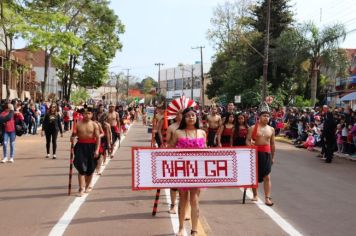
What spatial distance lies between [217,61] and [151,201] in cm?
5763

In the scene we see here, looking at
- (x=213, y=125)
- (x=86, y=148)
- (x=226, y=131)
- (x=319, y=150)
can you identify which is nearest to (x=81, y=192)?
(x=86, y=148)

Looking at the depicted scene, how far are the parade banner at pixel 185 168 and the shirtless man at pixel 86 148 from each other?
3030 mm

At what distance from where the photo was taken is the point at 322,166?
17.7 meters

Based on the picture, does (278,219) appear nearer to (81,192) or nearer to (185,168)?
(185,168)

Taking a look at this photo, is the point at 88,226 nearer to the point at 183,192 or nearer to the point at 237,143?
the point at 183,192

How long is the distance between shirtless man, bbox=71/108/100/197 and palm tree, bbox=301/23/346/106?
3263 cm

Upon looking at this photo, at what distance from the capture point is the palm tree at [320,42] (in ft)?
132

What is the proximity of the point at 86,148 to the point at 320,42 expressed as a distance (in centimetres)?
3366

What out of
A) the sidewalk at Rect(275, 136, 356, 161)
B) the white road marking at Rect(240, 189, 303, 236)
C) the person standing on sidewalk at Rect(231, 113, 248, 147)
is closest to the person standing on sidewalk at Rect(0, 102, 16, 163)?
the person standing on sidewalk at Rect(231, 113, 248, 147)

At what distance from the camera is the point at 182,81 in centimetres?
11250

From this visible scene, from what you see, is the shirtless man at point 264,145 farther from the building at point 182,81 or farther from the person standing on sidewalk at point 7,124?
the building at point 182,81

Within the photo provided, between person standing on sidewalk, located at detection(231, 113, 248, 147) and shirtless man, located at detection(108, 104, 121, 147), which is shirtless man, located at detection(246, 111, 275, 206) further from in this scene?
shirtless man, located at detection(108, 104, 121, 147)

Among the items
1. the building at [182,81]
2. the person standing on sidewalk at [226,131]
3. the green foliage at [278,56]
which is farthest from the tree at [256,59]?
the building at [182,81]

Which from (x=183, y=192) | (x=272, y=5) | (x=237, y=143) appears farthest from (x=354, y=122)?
(x=272, y=5)
